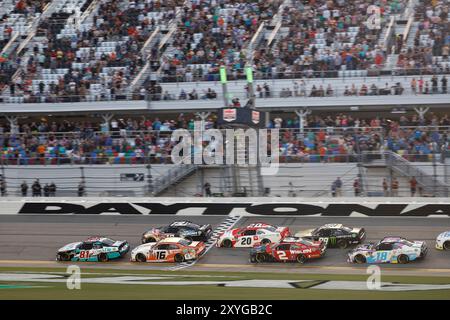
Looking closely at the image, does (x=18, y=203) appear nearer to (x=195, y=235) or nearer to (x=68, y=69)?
(x=195, y=235)

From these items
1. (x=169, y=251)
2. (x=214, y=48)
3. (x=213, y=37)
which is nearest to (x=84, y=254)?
(x=169, y=251)

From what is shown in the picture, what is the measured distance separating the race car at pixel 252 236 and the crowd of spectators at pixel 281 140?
4.00 m

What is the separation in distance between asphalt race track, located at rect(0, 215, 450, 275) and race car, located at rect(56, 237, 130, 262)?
23 cm

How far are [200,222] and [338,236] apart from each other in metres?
4.66

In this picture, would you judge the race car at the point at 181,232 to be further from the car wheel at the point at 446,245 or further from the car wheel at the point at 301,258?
the car wheel at the point at 446,245

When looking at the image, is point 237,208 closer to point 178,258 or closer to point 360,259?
point 178,258

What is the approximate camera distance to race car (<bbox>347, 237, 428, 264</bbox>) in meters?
19.1

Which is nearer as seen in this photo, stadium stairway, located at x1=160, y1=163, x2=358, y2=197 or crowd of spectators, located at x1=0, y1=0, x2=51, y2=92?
stadium stairway, located at x1=160, y1=163, x2=358, y2=197

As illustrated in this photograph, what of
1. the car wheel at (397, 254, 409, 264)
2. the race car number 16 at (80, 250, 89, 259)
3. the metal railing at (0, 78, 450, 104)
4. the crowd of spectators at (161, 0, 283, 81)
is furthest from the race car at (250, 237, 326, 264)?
the crowd of spectators at (161, 0, 283, 81)

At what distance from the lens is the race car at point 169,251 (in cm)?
2050

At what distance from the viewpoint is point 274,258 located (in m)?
20.0

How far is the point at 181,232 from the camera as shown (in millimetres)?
21875


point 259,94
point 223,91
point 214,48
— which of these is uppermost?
point 214,48

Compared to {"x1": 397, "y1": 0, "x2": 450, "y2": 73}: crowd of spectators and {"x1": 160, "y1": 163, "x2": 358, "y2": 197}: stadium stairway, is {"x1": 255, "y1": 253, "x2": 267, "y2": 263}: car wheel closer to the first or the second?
{"x1": 160, "y1": 163, "x2": 358, "y2": 197}: stadium stairway
